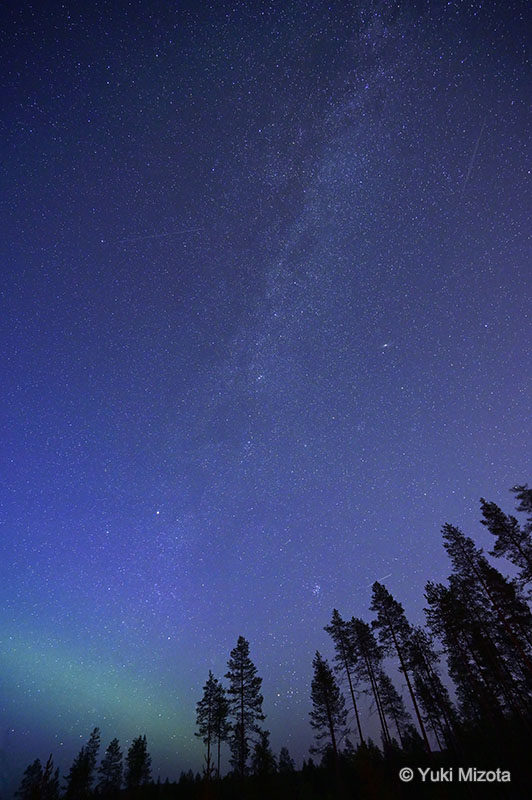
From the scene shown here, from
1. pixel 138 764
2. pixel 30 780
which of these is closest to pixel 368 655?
pixel 138 764

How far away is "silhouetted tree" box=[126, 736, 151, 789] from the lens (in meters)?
48.2

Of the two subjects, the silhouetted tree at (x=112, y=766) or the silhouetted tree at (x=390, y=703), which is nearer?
the silhouetted tree at (x=390, y=703)

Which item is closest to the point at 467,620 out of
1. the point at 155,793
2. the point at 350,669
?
the point at 350,669

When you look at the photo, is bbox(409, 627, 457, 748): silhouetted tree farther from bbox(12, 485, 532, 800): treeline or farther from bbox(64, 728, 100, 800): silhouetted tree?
bbox(64, 728, 100, 800): silhouetted tree

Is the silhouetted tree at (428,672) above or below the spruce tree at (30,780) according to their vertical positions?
below

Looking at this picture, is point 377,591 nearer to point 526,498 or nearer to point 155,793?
point 526,498

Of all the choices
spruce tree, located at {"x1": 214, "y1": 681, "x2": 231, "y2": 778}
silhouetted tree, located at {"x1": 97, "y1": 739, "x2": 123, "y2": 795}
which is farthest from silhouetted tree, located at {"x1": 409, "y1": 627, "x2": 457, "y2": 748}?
silhouetted tree, located at {"x1": 97, "y1": 739, "x2": 123, "y2": 795}

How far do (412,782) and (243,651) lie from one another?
1955 centimetres

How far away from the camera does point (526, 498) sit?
79.2 ft

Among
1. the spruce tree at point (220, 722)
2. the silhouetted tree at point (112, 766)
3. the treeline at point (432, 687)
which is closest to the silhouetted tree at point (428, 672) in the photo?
the treeline at point (432, 687)

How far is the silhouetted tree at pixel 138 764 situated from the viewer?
48.2 meters

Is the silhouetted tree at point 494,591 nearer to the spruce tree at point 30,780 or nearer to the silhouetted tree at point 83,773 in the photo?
the silhouetted tree at point 83,773

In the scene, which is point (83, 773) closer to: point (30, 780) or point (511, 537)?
point (30, 780)

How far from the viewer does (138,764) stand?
49.2 metres
